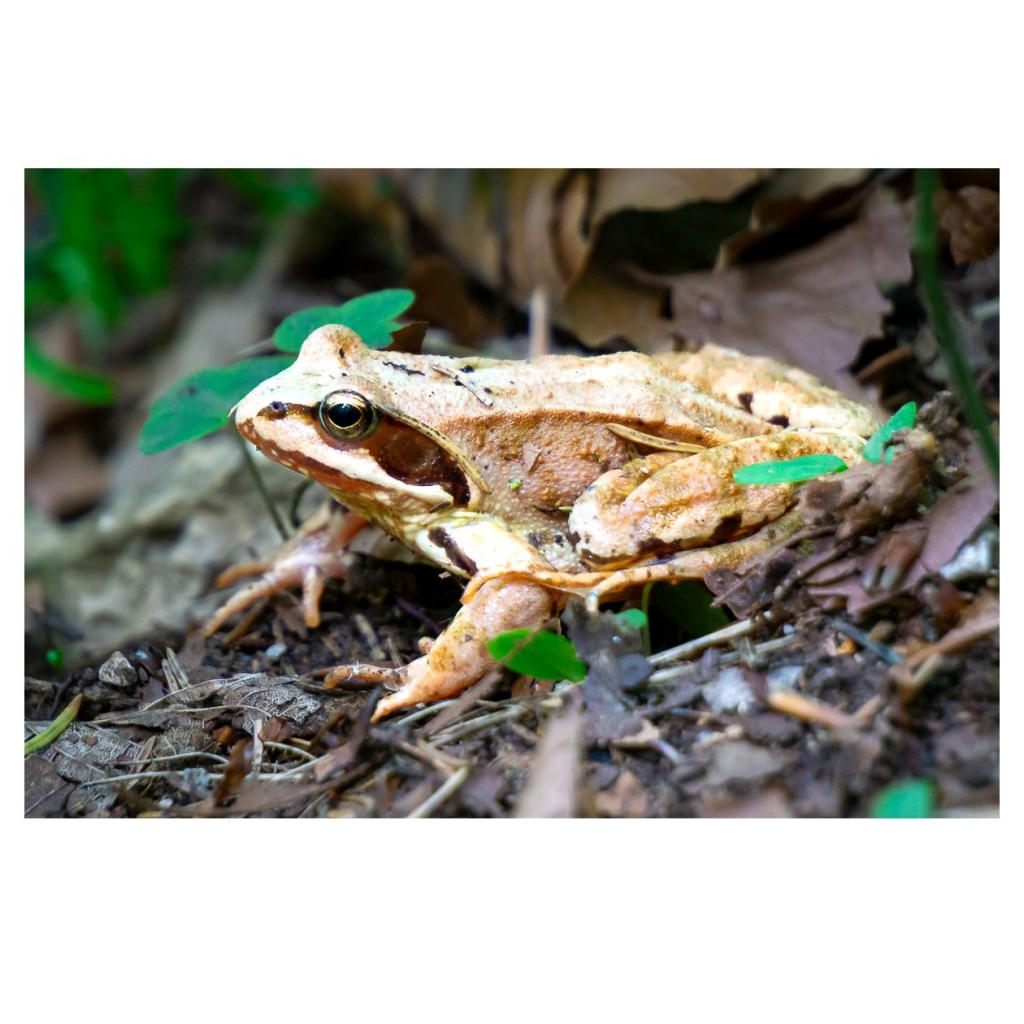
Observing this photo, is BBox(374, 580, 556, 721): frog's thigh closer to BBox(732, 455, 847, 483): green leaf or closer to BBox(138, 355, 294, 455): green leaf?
BBox(732, 455, 847, 483): green leaf

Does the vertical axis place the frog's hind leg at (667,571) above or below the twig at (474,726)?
above

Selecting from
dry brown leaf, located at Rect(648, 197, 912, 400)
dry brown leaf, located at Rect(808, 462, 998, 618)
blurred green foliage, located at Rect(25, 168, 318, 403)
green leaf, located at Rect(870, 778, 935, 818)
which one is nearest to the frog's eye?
dry brown leaf, located at Rect(808, 462, 998, 618)

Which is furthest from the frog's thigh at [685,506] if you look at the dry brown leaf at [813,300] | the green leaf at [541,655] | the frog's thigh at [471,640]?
the dry brown leaf at [813,300]

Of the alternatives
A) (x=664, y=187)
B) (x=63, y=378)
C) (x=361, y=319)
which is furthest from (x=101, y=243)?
(x=664, y=187)

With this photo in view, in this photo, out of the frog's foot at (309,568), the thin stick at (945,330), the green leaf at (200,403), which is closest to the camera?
the thin stick at (945,330)

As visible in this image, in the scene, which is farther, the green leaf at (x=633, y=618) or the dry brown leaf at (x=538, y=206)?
the dry brown leaf at (x=538, y=206)

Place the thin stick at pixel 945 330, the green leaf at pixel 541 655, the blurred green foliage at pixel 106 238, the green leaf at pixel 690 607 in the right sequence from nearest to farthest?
the thin stick at pixel 945 330 < the green leaf at pixel 541 655 < the green leaf at pixel 690 607 < the blurred green foliage at pixel 106 238

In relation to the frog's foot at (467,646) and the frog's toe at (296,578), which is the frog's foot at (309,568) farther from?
the frog's foot at (467,646)
